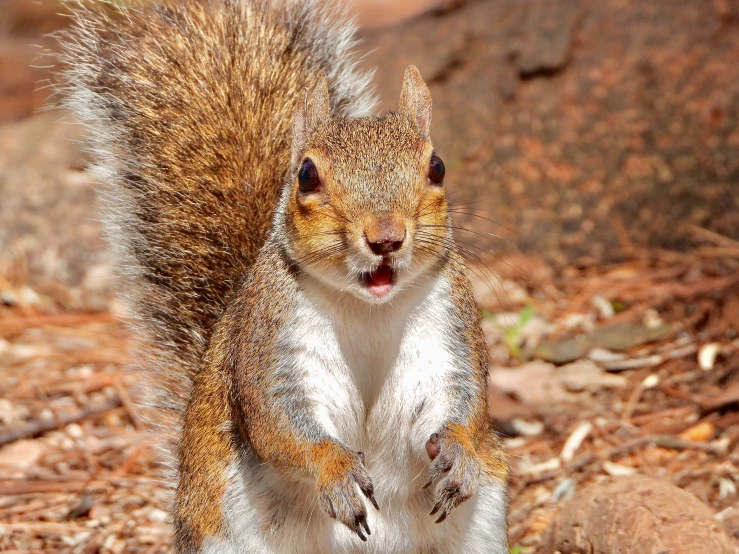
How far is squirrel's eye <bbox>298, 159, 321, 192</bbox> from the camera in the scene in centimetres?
201

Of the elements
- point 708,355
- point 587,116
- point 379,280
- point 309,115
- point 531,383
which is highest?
point 587,116

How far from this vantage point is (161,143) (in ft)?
8.72

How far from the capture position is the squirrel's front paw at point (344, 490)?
198cm

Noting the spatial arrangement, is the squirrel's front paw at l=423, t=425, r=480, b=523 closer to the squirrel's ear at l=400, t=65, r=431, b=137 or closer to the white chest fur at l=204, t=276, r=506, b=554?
the white chest fur at l=204, t=276, r=506, b=554

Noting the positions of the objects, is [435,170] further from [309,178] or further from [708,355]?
[708,355]

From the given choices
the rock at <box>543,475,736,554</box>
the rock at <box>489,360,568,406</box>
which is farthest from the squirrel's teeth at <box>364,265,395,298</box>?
the rock at <box>489,360,568,406</box>

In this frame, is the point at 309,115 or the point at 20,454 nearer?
the point at 309,115

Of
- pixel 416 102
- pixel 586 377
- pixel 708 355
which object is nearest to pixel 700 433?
pixel 708 355

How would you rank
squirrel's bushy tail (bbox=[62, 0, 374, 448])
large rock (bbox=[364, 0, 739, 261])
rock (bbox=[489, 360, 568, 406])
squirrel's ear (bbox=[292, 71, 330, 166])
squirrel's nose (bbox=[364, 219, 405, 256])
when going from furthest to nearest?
large rock (bbox=[364, 0, 739, 261]) < rock (bbox=[489, 360, 568, 406]) < squirrel's bushy tail (bbox=[62, 0, 374, 448]) < squirrel's ear (bbox=[292, 71, 330, 166]) < squirrel's nose (bbox=[364, 219, 405, 256])

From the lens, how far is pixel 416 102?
7.43ft

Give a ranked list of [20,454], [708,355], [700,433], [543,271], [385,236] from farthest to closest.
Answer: [543,271], [708,355], [20,454], [700,433], [385,236]

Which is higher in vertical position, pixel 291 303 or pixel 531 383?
pixel 291 303

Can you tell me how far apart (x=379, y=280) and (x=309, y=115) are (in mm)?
482

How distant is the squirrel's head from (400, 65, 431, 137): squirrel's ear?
3.6 inches
